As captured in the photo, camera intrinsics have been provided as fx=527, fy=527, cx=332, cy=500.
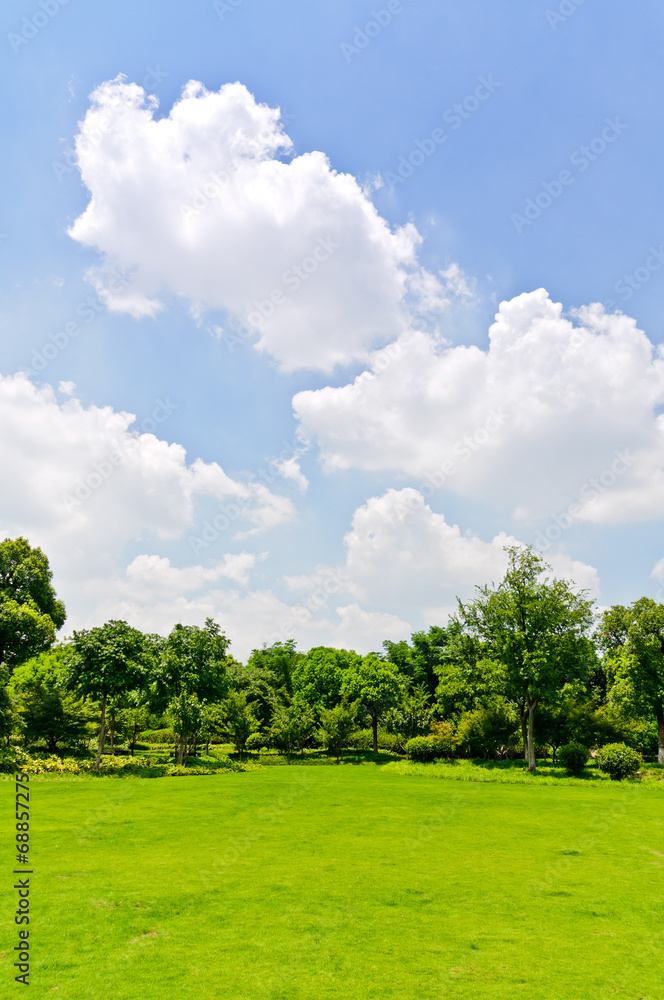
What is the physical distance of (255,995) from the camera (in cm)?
893

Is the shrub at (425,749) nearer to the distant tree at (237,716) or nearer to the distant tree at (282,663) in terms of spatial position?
the distant tree at (237,716)

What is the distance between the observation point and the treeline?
39.8 m

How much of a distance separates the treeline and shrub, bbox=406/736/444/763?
1.20 ft

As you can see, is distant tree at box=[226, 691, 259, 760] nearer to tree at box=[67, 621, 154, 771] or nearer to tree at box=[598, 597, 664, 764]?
tree at box=[67, 621, 154, 771]

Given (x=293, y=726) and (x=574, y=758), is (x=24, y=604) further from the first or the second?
(x=574, y=758)

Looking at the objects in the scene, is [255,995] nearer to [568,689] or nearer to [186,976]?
[186,976]

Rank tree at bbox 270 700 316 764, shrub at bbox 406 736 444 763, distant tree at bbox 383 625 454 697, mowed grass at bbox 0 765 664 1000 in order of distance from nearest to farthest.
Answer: mowed grass at bbox 0 765 664 1000 < shrub at bbox 406 736 444 763 < tree at bbox 270 700 316 764 < distant tree at bbox 383 625 454 697

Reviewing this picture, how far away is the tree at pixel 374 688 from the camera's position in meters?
53.9

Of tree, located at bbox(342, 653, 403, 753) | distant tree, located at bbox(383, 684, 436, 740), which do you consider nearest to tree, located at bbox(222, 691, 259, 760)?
tree, located at bbox(342, 653, 403, 753)

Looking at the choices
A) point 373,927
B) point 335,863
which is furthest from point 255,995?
point 335,863

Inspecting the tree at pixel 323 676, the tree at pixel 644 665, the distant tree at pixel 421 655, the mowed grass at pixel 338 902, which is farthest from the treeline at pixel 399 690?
the mowed grass at pixel 338 902

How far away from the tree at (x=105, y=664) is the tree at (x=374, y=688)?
73.4ft

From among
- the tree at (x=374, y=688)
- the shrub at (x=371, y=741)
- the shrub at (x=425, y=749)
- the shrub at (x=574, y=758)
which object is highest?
the tree at (x=374, y=688)

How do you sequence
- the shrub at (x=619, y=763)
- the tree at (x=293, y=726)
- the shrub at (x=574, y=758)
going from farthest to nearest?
the tree at (x=293, y=726) < the shrub at (x=574, y=758) < the shrub at (x=619, y=763)
